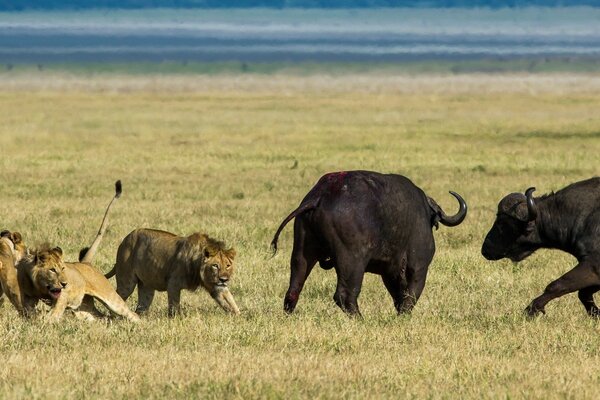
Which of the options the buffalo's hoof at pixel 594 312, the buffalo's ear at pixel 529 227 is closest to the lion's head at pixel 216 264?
the buffalo's ear at pixel 529 227

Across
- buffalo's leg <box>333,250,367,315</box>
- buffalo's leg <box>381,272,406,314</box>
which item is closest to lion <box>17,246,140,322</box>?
buffalo's leg <box>333,250,367,315</box>

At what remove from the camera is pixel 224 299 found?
11.4 metres

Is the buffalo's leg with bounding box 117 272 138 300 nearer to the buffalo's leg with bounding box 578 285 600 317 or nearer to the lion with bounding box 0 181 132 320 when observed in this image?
the lion with bounding box 0 181 132 320

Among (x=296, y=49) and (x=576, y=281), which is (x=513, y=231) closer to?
(x=576, y=281)

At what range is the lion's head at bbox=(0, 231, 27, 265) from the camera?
36.5 feet

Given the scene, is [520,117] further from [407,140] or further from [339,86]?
[339,86]

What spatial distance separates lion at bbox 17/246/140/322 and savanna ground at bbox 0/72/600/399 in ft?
0.70

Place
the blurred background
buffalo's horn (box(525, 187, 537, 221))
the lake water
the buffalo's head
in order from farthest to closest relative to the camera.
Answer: the lake water < the blurred background < the buffalo's head < buffalo's horn (box(525, 187, 537, 221))

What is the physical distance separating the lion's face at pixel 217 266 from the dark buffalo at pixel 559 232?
2256 millimetres

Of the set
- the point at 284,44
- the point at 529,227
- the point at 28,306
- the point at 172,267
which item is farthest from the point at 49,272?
the point at 284,44

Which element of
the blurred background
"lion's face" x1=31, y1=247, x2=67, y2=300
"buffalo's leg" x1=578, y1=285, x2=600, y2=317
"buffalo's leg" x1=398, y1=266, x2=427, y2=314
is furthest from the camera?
the blurred background

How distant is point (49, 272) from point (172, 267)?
116 cm

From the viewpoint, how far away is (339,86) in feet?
251

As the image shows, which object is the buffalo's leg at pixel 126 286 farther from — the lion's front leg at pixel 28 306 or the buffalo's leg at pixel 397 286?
the buffalo's leg at pixel 397 286
